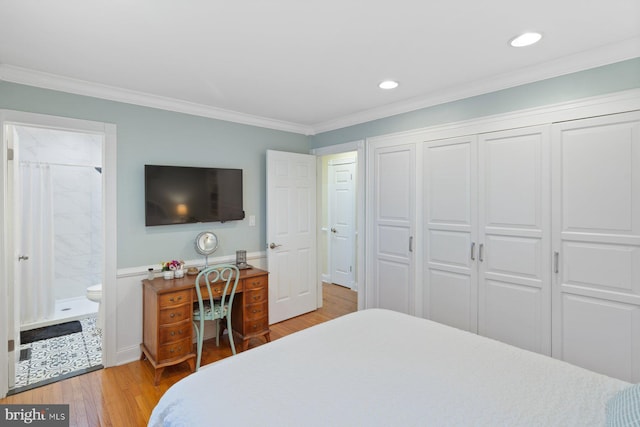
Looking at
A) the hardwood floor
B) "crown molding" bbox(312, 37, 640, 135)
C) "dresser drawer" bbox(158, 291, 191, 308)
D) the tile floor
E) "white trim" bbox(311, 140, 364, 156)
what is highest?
"crown molding" bbox(312, 37, 640, 135)

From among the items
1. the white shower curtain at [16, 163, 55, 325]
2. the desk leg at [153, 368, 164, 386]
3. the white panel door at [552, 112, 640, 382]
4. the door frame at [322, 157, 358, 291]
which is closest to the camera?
the white panel door at [552, 112, 640, 382]

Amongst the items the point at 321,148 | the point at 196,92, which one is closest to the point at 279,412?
the point at 196,92

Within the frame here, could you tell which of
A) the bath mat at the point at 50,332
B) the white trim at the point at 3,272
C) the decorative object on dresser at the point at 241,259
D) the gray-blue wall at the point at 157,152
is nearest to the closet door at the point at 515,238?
the decorative object on dresser at the point at 241,259

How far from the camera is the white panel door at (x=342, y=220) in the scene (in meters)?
5.21

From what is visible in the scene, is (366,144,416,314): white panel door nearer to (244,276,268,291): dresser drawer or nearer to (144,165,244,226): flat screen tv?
(244,276,268,291): dresser drawer

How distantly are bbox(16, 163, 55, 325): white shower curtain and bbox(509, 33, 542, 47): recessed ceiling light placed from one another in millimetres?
4914

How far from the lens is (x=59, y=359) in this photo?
2900 mm

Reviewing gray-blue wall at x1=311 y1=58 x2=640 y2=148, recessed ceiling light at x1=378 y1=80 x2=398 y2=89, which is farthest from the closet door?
recessed ceiling light at x1=378 y1=80 x2=398 y2=89

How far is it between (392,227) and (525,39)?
75.0 inches

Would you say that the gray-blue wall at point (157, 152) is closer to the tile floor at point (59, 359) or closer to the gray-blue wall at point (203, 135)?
the gray-blue wall at point (203, 135)

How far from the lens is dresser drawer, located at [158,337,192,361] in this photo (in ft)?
8.50

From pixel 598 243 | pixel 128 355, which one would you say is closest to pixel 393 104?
pixel 598 243

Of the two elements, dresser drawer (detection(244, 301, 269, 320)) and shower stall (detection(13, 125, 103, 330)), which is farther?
shower stall (detection(13, 125, 103, 330))

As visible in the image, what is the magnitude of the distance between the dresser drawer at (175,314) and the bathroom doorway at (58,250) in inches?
34.3
